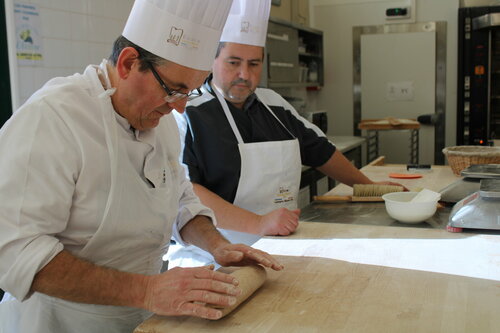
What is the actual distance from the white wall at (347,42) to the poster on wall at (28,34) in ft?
12.4

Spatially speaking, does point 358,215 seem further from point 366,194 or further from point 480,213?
point 480,213

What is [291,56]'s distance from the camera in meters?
4.30

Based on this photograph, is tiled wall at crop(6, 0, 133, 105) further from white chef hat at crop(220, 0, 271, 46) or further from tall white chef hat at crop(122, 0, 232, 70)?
tall white chef hat at crop(122, 0, 232, 70)

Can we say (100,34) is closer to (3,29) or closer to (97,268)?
(3,29)

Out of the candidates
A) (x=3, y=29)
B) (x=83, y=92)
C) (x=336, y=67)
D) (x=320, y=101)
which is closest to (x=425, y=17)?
(x=336, y=67)

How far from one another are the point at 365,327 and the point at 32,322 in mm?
759

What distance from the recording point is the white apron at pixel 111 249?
117 cm

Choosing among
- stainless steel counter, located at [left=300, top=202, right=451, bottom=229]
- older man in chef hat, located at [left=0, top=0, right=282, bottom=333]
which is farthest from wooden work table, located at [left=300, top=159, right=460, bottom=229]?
older man in chef hat, located at [left=0, top=0, right=282, bottom=333]

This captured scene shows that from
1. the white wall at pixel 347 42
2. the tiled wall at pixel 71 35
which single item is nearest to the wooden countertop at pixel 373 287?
the tiled wall at pixel 71 35

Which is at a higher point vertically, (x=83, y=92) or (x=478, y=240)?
(x=83, y=92)

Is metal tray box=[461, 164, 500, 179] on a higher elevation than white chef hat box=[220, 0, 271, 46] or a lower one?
lower

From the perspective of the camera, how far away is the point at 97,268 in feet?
3.47

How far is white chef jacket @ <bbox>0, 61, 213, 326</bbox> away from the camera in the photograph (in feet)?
3.26

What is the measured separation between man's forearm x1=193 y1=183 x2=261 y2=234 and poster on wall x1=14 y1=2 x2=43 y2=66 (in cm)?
103
